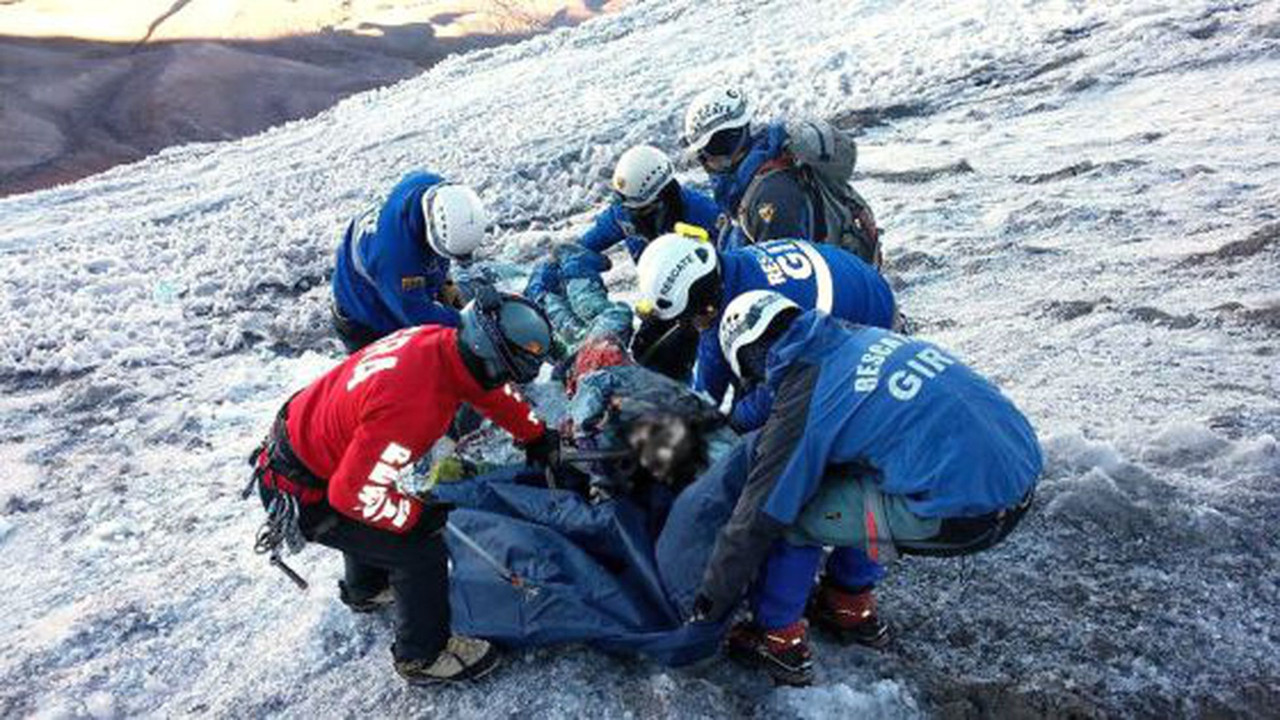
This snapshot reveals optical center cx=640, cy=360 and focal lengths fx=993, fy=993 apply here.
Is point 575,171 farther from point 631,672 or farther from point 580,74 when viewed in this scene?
point 631,672

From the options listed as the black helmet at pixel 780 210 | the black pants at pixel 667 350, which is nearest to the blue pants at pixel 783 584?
the black pants at pixel 667 350

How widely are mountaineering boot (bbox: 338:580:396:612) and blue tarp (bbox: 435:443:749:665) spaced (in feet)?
1.27

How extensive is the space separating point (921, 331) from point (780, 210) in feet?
4.89

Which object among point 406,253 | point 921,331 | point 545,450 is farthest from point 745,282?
point 921,331

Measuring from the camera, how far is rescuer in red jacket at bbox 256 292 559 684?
2.91m

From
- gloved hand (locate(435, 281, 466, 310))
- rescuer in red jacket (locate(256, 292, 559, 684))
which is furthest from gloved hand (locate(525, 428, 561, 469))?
gloved hand (locate(435, 281, 466, 310))

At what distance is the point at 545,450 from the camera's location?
371 cm

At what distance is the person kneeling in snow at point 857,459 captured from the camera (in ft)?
8.55

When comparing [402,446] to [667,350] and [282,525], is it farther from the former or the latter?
[667,350]

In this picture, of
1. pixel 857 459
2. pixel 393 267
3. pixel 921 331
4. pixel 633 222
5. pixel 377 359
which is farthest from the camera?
pixel 921 331

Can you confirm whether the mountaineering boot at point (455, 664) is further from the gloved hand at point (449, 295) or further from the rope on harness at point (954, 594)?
the gloved hand at point (449, 295)

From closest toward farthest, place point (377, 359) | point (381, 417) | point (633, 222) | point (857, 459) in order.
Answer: point (857, 459)
point (381, 417)
point (377, 359)
point (633, 222)

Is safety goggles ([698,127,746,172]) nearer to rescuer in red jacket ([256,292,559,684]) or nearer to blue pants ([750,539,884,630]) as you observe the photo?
rescuer in red jacket ([256,292,559,684])

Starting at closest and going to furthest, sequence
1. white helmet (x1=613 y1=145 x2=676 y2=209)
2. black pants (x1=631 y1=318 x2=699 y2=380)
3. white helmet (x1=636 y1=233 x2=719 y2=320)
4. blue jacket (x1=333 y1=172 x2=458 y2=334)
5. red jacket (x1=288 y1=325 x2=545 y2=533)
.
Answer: red jacket (x1=288 y1=325 x2=545 y2=533) → white helmet (x1=636 y1=233 x2=719 y2=320) → blue jacket (x1=333 y1=172 x2=458 y2=334) → black pants (x1=631 y1=318 x2=699 y2=380) → white helmet (x1=613 y1=145 x2=676 y2=209)
